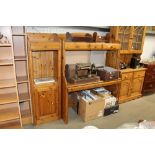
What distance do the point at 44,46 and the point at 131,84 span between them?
2.27 m

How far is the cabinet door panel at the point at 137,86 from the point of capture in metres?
3.63

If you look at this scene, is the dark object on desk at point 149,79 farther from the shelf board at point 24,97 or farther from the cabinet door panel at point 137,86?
the shelf board at point 24,97

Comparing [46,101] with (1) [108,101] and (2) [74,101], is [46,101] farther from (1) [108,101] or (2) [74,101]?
(1) [108,101]

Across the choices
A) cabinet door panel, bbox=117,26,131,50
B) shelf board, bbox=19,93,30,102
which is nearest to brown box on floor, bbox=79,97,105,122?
shelf board, bbox=19,93,30,102

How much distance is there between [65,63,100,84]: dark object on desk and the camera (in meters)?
2.64

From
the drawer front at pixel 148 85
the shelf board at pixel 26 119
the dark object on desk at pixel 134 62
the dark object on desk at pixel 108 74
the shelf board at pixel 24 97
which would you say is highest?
the dark object on desk at pixel 134 62

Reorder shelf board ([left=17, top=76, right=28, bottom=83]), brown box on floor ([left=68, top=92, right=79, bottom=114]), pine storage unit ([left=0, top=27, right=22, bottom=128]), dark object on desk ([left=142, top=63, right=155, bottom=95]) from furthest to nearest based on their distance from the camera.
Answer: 1. dark object on desk ([left=142, top=63, right=155, bottom=95])
2. brown box on floor ([left=68, top=92, right=79, bottom=114])
3. shelf board ([left=17, top=76, right=28, bottom=83])
4. pine storage unit ([left=0, top=27, right=22, bottom=128])

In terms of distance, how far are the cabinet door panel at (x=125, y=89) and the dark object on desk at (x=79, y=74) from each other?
35.2 inches

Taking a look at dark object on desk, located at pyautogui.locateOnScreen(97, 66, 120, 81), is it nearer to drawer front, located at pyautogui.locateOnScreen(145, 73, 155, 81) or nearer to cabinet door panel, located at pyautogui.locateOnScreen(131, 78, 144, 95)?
cabinet door panel, located at pyautogui.locateOnScreen(131, 78, 144, 95)

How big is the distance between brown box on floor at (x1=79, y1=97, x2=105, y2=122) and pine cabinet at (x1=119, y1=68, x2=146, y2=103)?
0.86m

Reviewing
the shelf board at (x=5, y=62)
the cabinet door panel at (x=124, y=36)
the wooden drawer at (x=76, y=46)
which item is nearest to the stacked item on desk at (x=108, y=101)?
the wooden drawer at (x=76, y=46)
